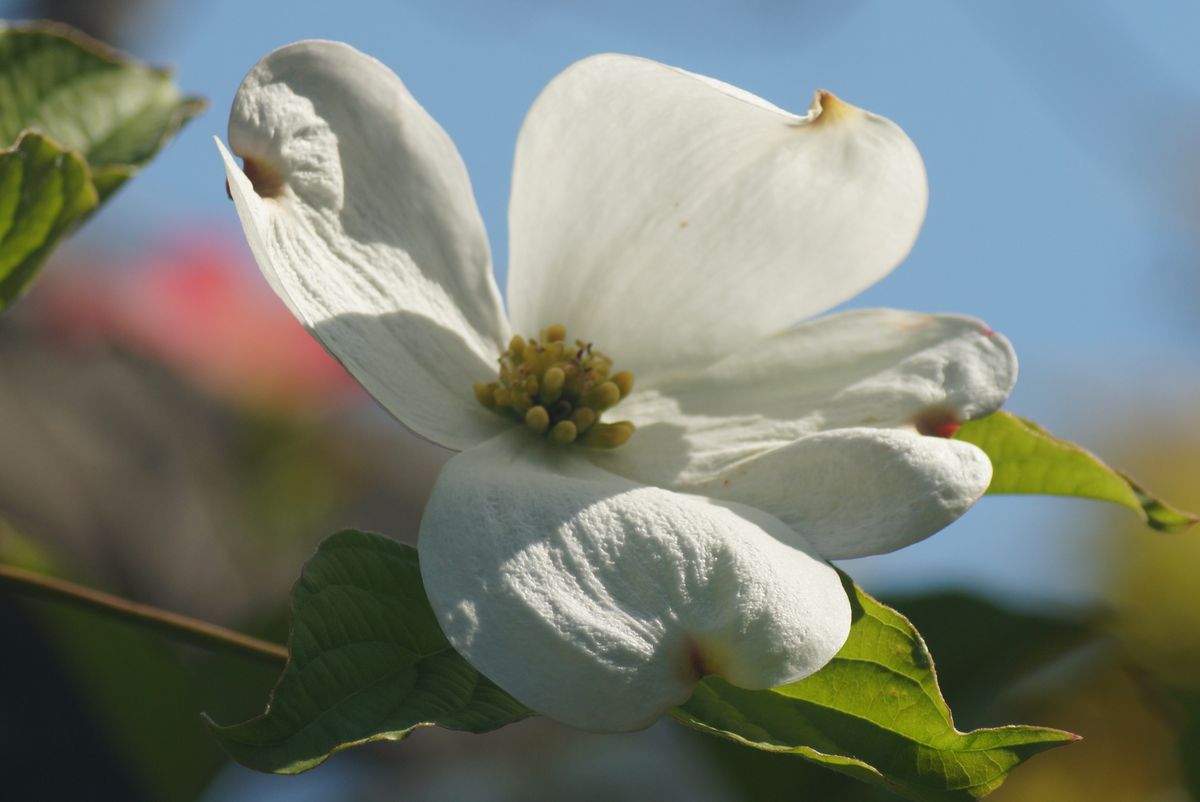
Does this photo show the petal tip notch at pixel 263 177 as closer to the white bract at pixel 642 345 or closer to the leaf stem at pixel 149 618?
the white bract at pixel 642 345

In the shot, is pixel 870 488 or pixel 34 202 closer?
pixel 870 488

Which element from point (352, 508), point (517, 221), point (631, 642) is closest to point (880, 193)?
point (517, 221)

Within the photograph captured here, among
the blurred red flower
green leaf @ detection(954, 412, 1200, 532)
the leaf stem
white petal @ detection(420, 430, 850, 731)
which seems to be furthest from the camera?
the blurred red flower

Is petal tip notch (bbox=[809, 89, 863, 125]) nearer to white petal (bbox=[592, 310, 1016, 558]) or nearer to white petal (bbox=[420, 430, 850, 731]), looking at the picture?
white petal (bbox=[592, 310, 1016, 558])

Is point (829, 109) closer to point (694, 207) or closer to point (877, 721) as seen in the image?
point (694, 207)

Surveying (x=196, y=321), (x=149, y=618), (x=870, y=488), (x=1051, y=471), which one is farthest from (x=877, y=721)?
(x=196, y=321)

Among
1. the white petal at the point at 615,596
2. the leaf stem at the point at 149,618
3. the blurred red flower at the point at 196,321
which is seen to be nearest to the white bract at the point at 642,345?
the white petal at the point at 615,596

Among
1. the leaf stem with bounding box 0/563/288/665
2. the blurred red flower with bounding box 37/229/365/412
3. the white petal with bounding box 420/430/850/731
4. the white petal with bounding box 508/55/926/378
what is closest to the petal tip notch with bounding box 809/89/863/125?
the white petal with bounding box 508/55/926/378
